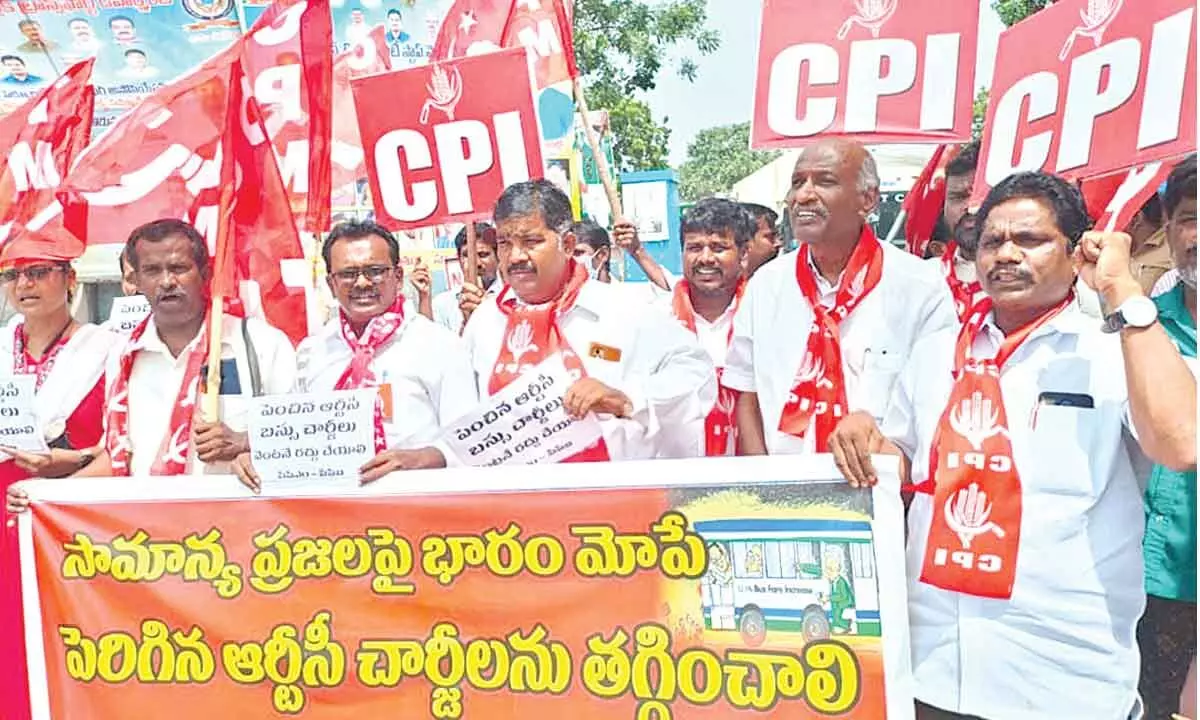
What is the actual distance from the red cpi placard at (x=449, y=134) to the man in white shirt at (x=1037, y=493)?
2.19 meters

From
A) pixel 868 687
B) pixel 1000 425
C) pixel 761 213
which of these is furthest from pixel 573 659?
pixel 761 213

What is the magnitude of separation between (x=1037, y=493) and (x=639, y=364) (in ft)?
4.84

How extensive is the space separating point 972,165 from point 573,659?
2.34 meters

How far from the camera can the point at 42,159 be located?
15.2ft

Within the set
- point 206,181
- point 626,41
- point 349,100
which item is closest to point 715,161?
point 626,41

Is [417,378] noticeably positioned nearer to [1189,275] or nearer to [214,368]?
[214,368]

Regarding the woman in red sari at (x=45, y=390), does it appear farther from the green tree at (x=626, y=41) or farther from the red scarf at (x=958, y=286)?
the green tree at (x=626, y=41)

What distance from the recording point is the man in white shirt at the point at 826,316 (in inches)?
134

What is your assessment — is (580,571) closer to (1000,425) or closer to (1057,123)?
(1000,425)

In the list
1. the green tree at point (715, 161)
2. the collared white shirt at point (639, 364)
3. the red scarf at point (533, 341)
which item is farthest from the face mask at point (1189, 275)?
the green tree at point (715, 161)

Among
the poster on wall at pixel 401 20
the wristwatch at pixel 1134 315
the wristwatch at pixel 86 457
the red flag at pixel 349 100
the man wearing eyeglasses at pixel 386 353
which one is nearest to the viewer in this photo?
the wristwatch at pixel 1134 315

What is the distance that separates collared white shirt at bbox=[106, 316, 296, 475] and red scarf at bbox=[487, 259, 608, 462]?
2.15ft

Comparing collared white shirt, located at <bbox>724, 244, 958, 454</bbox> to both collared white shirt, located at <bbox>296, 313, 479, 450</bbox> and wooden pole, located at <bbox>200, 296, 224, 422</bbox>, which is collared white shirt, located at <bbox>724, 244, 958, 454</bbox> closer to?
collared white shirt, located at <bbox>296, 313, 479, 450</bbox>

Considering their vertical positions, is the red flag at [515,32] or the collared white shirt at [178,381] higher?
the red flag at [515,32]
